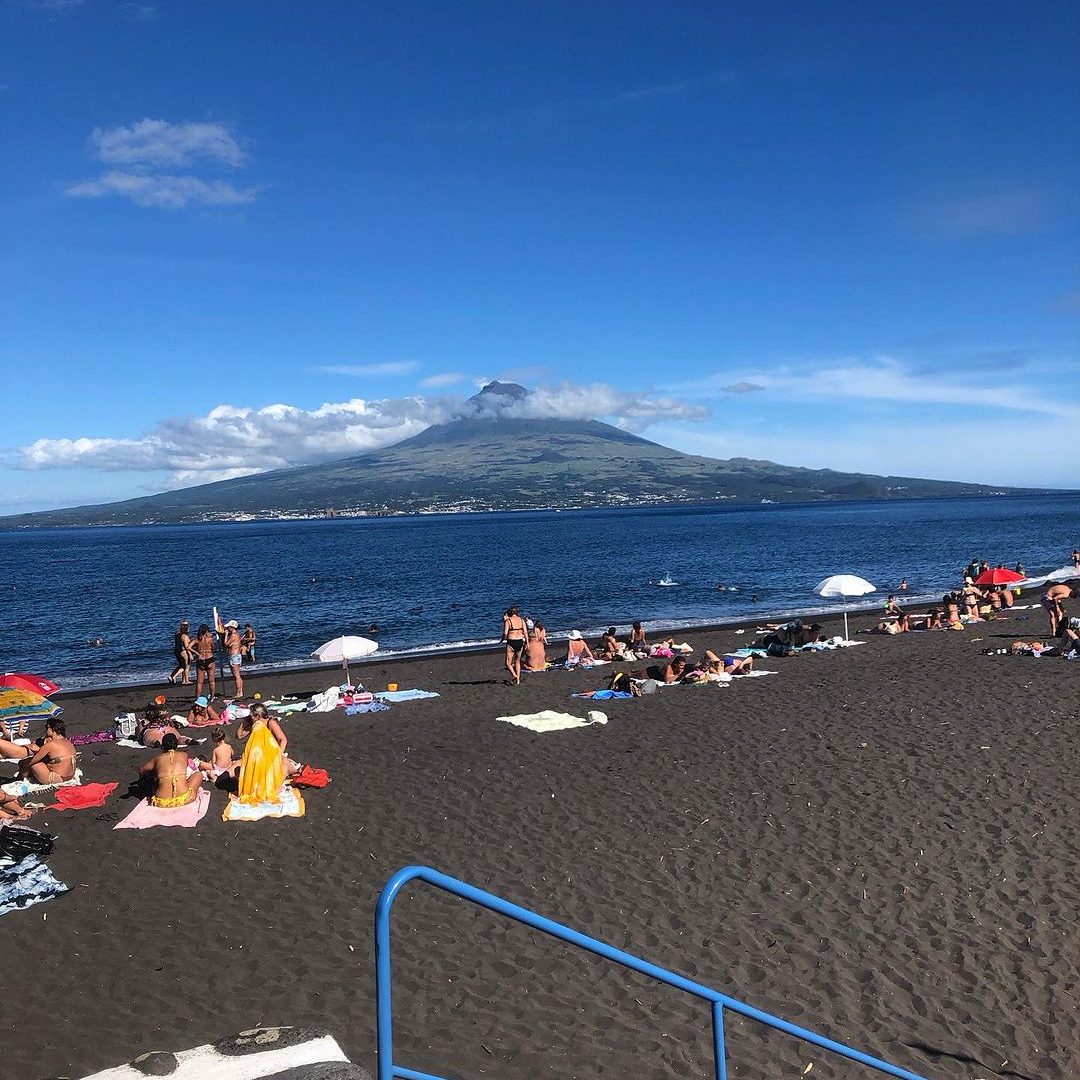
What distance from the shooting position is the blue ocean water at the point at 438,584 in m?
34.8

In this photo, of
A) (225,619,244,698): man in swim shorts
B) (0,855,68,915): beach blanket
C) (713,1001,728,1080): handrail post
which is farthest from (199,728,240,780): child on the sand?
(713,1001,728,1080): handrail post

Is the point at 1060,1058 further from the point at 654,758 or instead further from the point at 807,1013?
the point at 654,758

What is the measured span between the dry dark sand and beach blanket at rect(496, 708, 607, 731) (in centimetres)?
82

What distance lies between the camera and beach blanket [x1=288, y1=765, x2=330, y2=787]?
38.1 ft

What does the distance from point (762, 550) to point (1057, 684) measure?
61927mm

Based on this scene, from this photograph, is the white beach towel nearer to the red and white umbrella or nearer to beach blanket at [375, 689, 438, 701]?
beach blanket at [375, 689, 438, 701]

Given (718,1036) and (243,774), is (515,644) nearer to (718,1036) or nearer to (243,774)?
(243,774)

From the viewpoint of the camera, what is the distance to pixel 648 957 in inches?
281

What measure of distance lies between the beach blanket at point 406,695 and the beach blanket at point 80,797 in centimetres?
731

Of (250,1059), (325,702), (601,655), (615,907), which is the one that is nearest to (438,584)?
(601,655)

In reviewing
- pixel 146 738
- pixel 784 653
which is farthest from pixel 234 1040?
pixel 784 653

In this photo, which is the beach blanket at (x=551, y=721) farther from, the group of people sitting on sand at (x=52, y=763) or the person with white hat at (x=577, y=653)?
the group of people sitting on sand at (x=52, y=763)

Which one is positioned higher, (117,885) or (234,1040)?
(234,1040)

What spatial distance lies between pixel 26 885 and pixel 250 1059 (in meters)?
5.43
